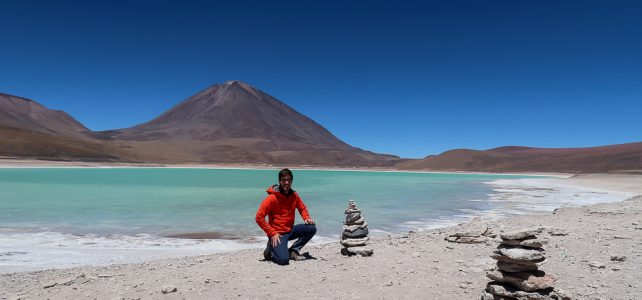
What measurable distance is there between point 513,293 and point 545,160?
412ft

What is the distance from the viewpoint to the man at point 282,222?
5.94 metres

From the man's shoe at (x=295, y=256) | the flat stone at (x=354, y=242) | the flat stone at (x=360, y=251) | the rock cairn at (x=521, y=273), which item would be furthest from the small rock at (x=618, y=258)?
the man's shoe at (x=295, y=256)

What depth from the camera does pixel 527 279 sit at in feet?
13.4

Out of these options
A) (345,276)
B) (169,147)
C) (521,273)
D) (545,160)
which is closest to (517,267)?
(521,273)

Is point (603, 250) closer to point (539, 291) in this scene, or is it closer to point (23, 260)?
point (539, 291)

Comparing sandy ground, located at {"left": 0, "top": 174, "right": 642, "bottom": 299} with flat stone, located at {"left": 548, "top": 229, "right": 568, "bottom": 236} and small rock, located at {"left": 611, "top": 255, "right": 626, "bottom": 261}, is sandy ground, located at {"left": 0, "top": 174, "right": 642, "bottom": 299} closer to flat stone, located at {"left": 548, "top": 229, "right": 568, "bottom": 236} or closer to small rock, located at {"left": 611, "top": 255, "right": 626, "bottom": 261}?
small rock, located at {"left": 611, "top": 255, "right": 626, "bottom": 261}

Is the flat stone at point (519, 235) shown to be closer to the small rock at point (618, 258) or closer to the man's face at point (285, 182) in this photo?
the small rock at point (618, 258)

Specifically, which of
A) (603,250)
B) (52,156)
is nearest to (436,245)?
(603,250)

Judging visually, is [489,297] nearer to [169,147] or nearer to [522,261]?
[522,261]

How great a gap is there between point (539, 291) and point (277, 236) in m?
3.30

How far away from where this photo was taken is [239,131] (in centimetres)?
19925

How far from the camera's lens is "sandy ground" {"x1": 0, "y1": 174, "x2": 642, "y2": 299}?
4664mm

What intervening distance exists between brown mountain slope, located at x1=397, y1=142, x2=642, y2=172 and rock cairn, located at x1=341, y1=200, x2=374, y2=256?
10459 cm

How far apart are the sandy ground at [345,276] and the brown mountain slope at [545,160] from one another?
104 metres
